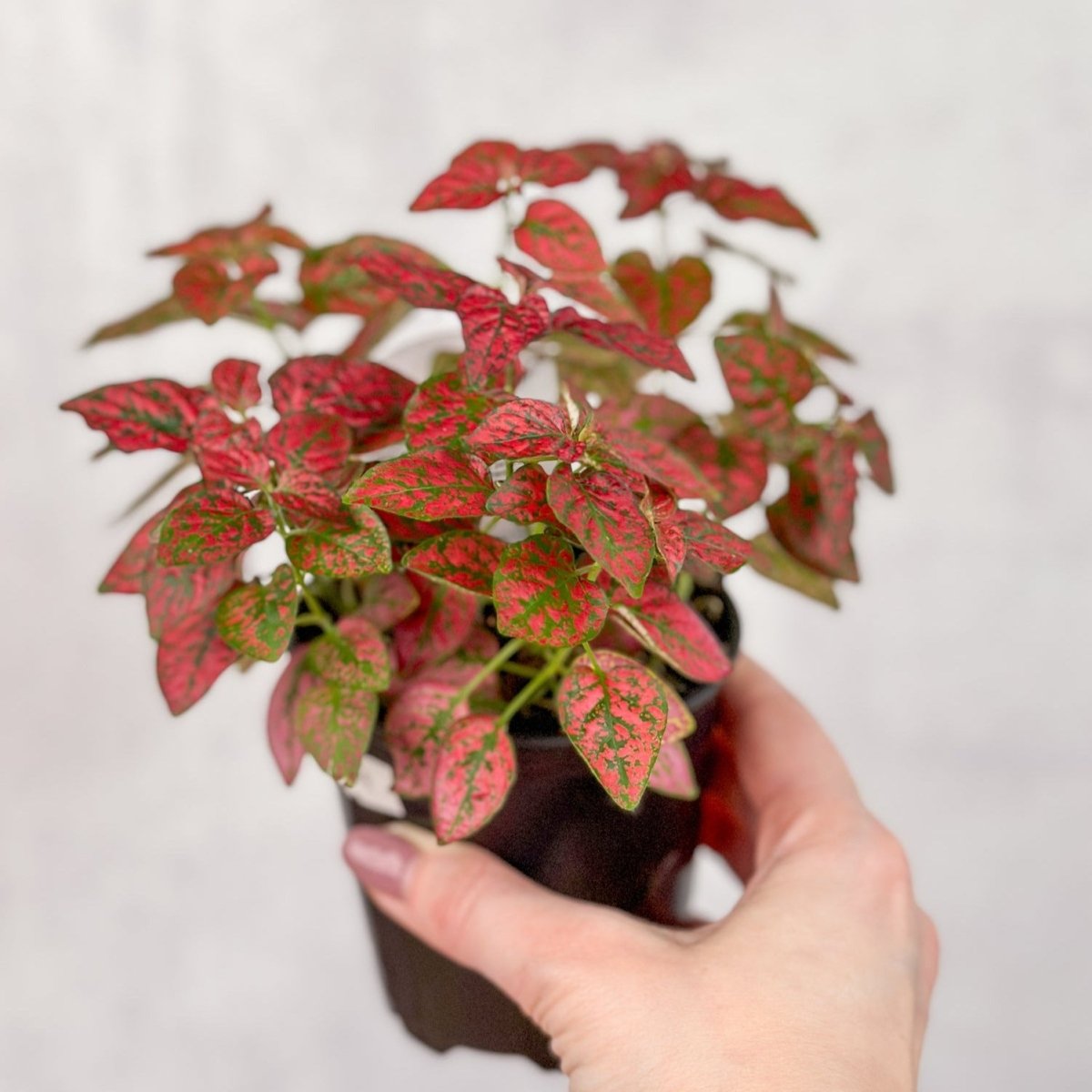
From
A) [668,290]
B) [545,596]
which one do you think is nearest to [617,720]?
[545,596]

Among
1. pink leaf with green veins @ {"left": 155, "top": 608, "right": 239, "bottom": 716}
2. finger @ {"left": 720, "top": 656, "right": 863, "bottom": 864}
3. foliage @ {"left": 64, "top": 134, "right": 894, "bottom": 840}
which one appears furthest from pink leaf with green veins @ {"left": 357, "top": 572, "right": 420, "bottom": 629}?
finger @ {"left": 720, "top": 656, "right": 863, "bottom": 864}

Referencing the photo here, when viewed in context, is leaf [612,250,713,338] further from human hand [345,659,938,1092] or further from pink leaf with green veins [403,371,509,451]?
human hand [345,659,938,1092]

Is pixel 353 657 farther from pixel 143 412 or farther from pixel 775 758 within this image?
pixel 775 758

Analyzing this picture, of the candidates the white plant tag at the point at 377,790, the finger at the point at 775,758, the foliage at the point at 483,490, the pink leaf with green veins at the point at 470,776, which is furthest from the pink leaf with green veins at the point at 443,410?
the finger at the point at 775,758

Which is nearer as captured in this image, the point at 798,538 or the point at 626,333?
the point at 626,333

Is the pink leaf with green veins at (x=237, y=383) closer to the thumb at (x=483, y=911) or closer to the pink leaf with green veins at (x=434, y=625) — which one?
the pink leaf with green veins at (x=434, y=625)

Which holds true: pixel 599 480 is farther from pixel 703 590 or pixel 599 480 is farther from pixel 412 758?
pixel 703 590

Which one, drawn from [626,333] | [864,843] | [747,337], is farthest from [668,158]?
[864,843]
